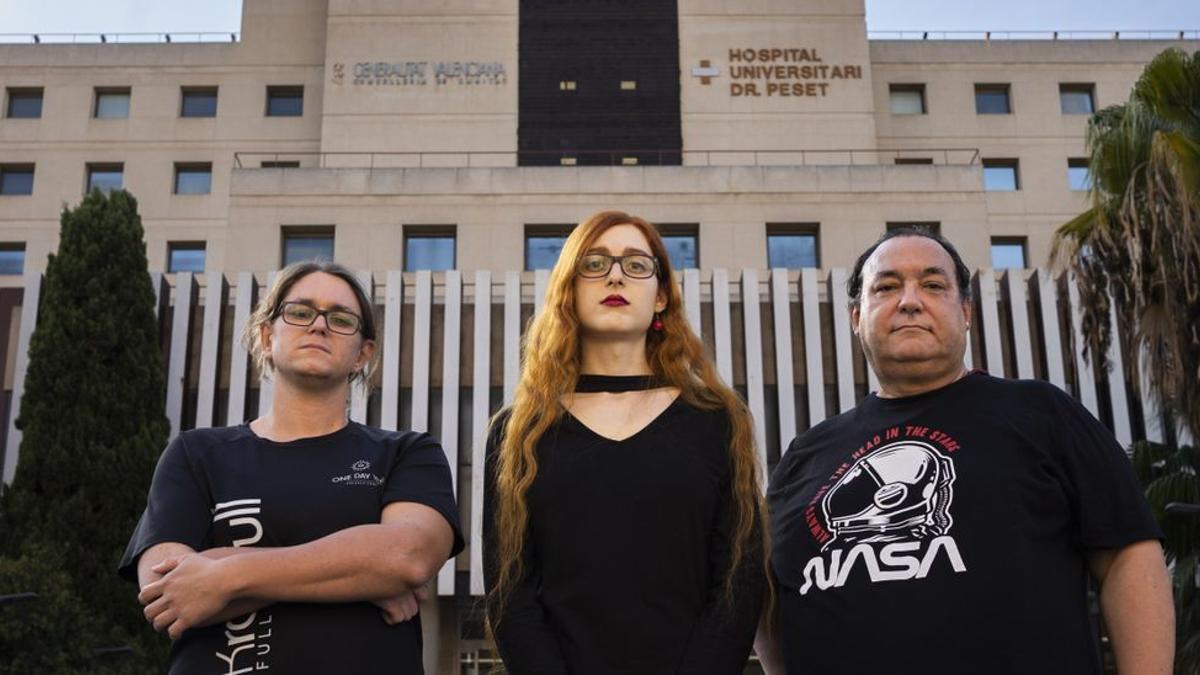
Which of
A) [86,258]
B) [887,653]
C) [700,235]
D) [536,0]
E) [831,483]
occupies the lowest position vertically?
[887,653]

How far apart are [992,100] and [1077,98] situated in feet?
9.16

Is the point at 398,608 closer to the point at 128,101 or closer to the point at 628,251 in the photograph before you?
the point at 628,251

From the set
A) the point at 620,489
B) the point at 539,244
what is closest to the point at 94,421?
the point at 539,244

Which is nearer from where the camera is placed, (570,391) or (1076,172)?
(570,391)

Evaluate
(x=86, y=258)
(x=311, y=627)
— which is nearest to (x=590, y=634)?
(x=311, y=627)

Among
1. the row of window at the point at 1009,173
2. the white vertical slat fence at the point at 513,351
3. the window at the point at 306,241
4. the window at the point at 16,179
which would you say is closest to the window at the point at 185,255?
the window at the point at 16,179

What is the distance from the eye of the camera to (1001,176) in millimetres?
37031

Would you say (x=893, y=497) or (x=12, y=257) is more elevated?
(x=12, y=257)

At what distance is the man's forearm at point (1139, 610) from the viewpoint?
3.28 meters

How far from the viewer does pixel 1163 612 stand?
3.32m

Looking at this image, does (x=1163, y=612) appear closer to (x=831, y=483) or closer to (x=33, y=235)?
(x=831, y=483)

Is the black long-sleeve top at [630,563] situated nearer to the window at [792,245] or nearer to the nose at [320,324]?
the nose at [320,324]

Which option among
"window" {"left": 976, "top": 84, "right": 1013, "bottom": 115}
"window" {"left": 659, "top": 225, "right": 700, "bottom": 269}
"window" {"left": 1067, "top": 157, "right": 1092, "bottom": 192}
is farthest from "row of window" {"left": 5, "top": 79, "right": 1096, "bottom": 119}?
"window" {"left": 659, "top": 225, "right": 700, "bottom": 269}

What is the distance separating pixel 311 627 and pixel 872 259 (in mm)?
2280
